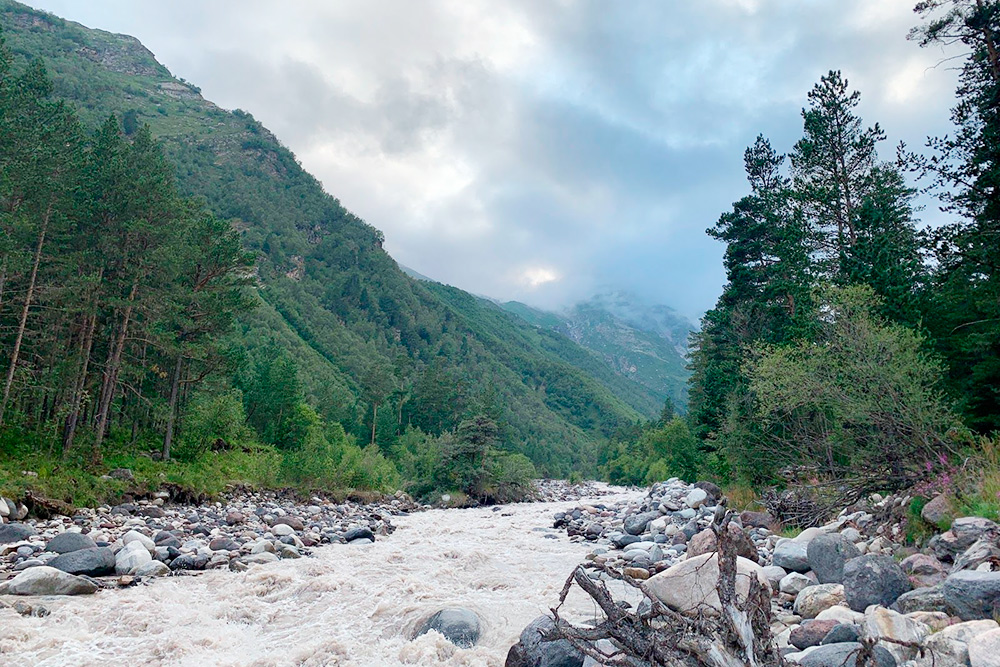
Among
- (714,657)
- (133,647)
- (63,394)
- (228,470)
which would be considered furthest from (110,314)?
(714,657)

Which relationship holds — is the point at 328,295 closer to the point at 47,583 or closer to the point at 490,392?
the point at 490,392

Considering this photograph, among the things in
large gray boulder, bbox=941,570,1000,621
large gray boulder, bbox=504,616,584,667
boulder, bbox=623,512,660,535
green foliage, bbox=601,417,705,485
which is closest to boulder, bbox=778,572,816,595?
large gray boulder, bbox=941,570,1000,621

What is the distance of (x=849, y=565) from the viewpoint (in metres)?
8.12

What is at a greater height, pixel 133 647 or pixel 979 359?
pixel 979 359

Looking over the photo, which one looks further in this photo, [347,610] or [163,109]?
[163,109]

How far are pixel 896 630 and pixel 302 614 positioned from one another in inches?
342

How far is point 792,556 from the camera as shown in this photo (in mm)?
10602

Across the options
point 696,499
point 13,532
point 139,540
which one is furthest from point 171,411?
point 696,499

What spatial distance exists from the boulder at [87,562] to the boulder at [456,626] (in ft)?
22.3

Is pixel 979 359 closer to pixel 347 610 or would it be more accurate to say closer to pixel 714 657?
pixel 714 657

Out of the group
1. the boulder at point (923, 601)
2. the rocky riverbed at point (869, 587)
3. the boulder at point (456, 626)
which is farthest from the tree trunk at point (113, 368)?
the boulder at point (923, 601)

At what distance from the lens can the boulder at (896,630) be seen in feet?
18.1

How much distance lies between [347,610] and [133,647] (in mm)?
3306

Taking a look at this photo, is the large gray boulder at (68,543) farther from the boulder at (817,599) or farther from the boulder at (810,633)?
the boulder at (817,599)
